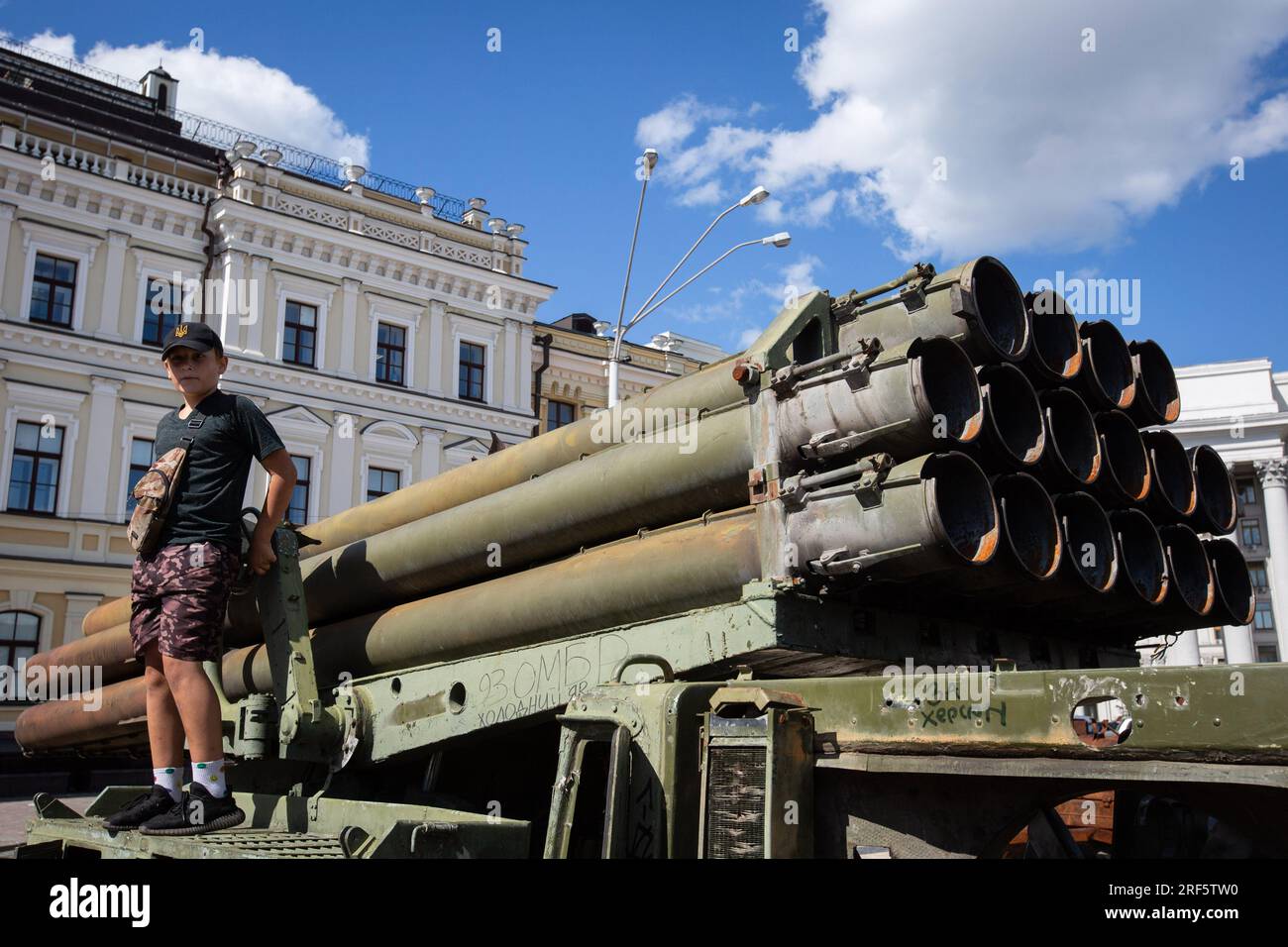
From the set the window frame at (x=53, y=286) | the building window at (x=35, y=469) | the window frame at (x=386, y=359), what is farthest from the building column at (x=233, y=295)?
the building window at (x=35, y=469)

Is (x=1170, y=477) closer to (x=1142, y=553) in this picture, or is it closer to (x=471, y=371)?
(x=1142, y=553)

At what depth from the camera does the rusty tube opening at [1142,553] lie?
3951 millimetres

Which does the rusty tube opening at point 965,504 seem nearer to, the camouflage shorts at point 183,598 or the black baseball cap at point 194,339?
the camouflage shorts at point 183,598

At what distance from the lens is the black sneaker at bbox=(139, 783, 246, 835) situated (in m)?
3.57

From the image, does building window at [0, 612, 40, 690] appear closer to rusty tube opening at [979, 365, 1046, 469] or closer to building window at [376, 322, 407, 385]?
building window at [376, 322, 407, 385]

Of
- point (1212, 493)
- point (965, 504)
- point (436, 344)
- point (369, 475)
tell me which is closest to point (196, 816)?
point (965, 504)

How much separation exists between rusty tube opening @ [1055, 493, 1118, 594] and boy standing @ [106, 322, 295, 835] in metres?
2.67

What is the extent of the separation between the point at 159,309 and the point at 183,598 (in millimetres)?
19820

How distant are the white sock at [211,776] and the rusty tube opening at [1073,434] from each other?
2848 millimetres
